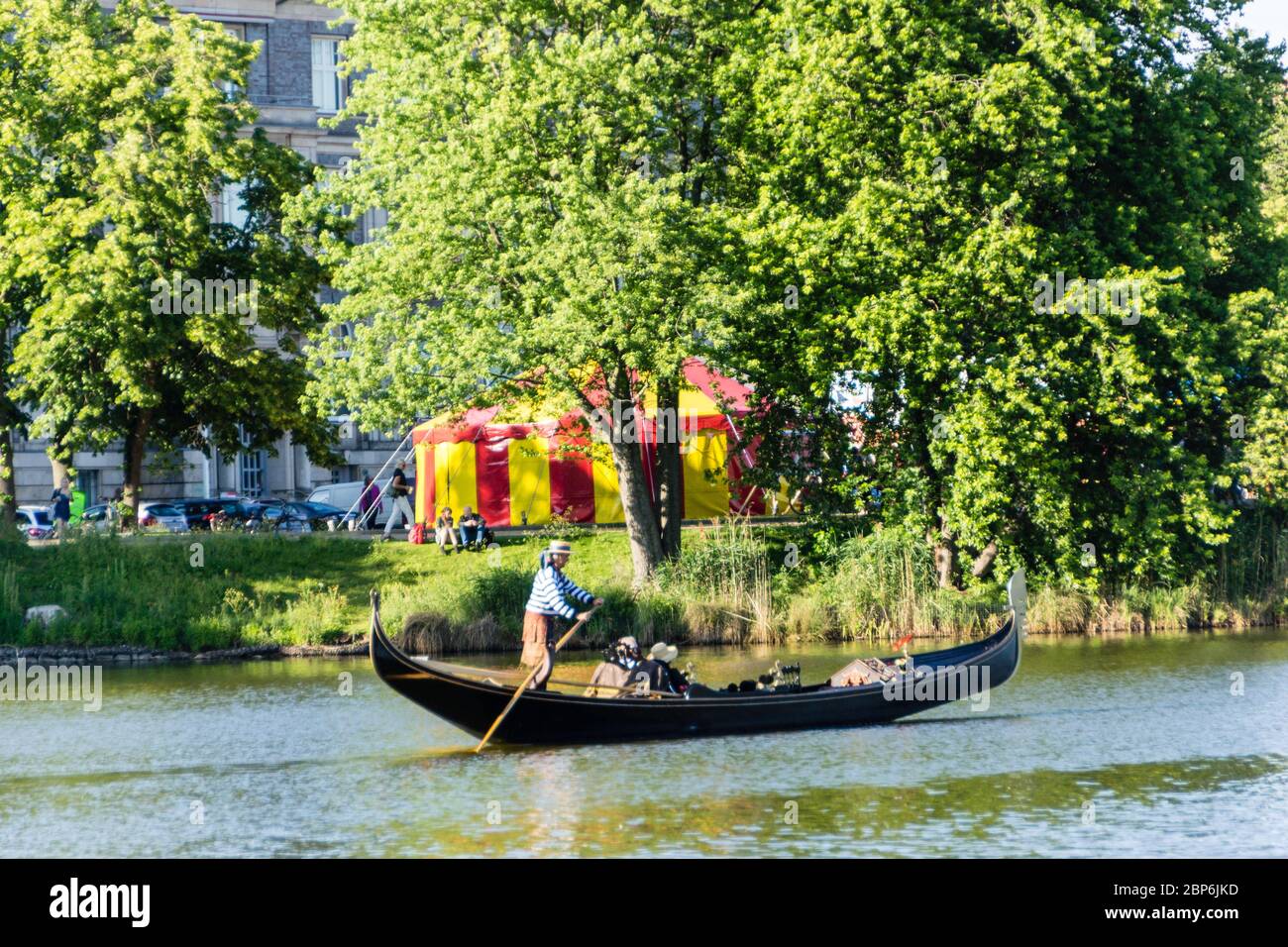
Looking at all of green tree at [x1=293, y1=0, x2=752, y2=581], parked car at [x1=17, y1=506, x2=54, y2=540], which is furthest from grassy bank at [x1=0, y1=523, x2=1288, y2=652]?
parked car at [x1=17, y1=506, x2=54, y2=540]

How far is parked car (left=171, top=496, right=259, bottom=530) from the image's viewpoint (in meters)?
48.6

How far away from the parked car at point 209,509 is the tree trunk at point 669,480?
43.8 ft

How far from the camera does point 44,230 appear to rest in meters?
41.2

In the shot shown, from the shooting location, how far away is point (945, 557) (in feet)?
125

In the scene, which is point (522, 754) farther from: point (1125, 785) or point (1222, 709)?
point (1222, 709)

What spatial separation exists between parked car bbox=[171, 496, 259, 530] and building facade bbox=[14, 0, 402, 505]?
6.87 meters

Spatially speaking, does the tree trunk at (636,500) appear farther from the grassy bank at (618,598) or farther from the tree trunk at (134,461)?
the tree trunk at (134,461)

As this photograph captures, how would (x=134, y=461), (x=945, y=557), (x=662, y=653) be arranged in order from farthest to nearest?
1. (x=134, y=461)
2. (x=945, y=557)
3. (x=662, y=653)

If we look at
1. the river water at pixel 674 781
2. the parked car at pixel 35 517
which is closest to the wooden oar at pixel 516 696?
the river water at pixel 674 781

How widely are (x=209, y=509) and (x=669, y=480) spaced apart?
1564cm

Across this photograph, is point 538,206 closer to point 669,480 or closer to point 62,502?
point 669,480

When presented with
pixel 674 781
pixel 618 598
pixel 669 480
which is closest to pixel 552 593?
pixel 674 781
